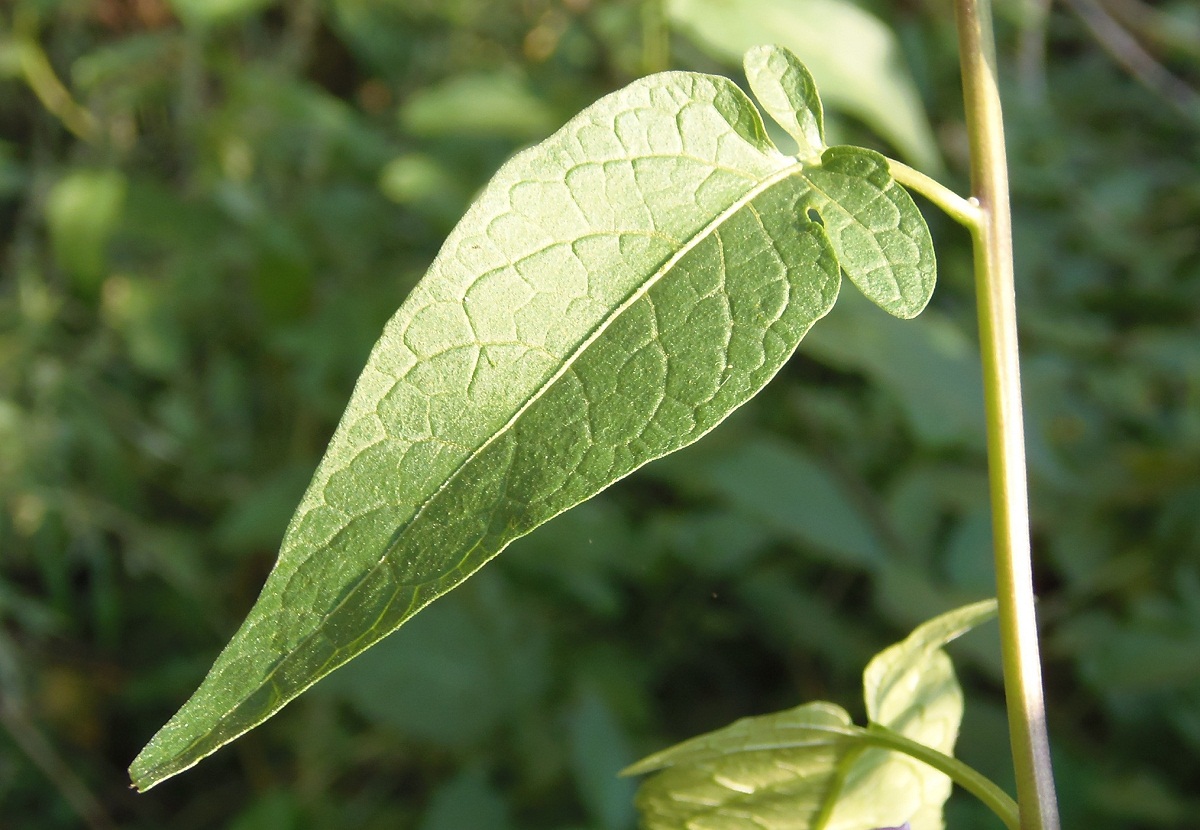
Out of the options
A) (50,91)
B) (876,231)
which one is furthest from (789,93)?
(50,91)

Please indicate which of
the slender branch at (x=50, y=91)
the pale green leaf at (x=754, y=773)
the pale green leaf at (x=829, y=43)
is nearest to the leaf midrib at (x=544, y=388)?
the pale green leaf at (x=754, y=773)

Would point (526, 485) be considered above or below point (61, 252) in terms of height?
below

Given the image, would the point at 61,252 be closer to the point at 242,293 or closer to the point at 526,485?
the point at 242,293

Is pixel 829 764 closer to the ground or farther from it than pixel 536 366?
closer to the ground

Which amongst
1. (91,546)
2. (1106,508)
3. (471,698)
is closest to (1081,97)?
(1106,508)

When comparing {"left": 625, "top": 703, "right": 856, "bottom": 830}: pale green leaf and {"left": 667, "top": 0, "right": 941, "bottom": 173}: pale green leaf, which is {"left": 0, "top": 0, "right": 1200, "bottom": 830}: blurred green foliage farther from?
{"left": 625, "top": 703, "right": 856, "bottom": 830}: pale green leaf

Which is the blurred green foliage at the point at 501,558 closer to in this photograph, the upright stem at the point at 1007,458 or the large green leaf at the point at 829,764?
the large green leaf at the point at 829,764

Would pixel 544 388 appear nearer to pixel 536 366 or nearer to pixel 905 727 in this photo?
pixel 536 366

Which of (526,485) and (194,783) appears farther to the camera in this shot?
(194,783)
